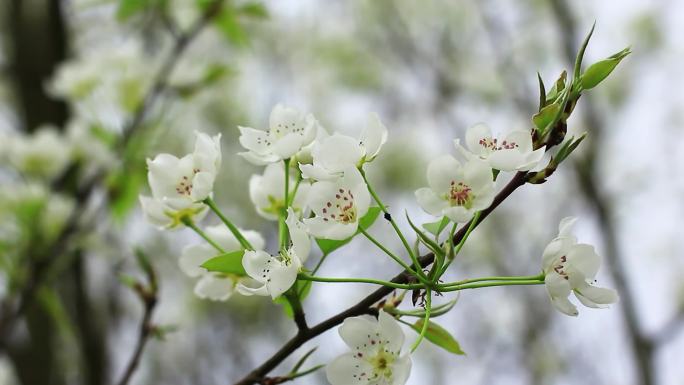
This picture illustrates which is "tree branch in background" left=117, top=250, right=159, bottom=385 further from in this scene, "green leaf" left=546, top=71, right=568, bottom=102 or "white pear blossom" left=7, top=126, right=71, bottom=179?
"white pear blossom" left=7, top=126, right=71, bottom=179

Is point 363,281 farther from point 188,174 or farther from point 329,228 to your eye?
point 188,174

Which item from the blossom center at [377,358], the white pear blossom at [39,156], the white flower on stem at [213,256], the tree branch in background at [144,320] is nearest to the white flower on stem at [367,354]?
the blossom center at [377,358]

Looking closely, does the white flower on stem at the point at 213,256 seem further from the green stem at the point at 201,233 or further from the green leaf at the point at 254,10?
the green leaf at the point at 254,10

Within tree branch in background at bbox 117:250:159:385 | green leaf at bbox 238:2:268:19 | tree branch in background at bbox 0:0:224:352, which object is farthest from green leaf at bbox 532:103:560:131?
green leaf at bbox 238:2:268:19

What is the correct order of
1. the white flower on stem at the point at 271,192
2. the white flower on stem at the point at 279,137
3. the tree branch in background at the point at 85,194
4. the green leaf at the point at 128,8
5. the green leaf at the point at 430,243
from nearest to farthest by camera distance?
the green leaf at the point at 430,243, the white flower on stem at the point at 279,137, the white flower on stem at the point at 271,192, the tree branch in background at the point at 85,194, the green leaf at the point at 128,8

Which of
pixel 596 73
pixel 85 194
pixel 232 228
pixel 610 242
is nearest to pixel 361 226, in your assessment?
pixel 232 228
